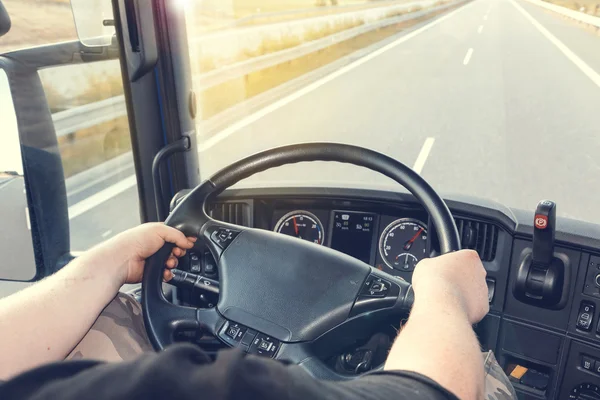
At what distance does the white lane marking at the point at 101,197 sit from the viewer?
120 inches

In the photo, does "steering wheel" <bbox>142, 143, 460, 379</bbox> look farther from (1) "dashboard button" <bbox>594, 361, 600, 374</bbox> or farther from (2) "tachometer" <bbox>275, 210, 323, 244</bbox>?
(1) "dashboard button" <bbox>594, 361, 600, 374</bbox>

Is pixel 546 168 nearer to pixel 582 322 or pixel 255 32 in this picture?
pixel 582 322

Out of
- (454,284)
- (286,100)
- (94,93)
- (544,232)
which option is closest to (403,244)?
(544,232)

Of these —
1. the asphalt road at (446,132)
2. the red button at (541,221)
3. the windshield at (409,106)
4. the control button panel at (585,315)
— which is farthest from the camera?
the windshield at (409,106)

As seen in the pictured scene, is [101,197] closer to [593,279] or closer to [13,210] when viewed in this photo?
[13,210]

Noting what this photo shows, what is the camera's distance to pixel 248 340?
5.35 feet

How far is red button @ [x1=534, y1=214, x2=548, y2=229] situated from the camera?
2.05 meters

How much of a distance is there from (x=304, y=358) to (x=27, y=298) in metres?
0.71

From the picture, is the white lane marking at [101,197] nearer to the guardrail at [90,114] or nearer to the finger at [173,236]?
the guardrail at [90,114]

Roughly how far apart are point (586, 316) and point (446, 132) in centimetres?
422

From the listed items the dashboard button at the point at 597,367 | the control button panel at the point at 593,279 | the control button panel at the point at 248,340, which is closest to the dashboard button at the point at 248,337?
the control button panel at the point at 248,340

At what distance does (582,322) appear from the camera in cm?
222

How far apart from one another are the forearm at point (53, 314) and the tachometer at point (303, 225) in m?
1.13

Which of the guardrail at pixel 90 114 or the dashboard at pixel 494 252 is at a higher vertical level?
the guardrail at pixel 90 114
